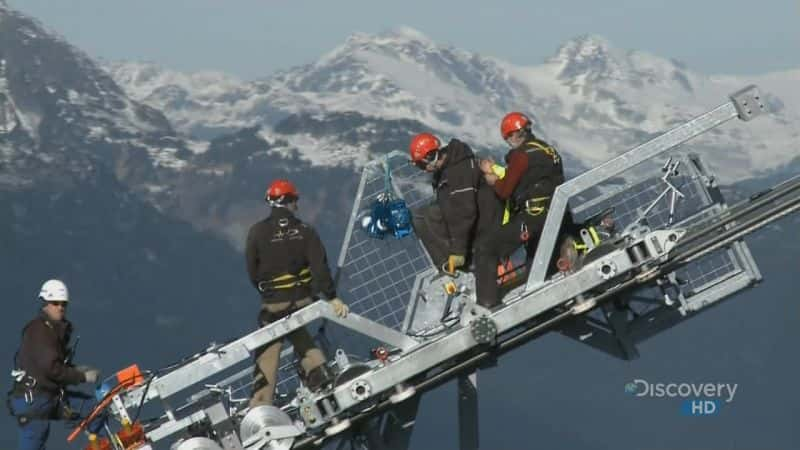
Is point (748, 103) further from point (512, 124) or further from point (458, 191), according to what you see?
point (458, 191)

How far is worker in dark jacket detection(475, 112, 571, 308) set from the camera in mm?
21281

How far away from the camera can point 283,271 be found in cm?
→ 2161

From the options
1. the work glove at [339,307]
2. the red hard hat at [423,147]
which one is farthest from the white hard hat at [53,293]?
the red hard hat at [423,147]

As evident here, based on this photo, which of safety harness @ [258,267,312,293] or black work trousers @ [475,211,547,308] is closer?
black work trousers @ [475,211,547,308]

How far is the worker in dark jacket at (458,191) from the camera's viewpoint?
21.5 metres

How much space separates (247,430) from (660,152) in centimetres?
651

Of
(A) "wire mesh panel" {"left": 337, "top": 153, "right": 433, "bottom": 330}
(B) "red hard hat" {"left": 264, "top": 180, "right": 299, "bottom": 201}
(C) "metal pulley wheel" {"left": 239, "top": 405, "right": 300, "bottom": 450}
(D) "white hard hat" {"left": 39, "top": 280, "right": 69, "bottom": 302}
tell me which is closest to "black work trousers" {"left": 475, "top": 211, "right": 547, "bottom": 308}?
(A) "wire mesh panel" {"left": 337, "top": 153, "right": 433, "bottom": 330}

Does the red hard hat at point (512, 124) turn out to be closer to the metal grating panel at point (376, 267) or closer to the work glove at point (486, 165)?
the work glove at point (486, 165)

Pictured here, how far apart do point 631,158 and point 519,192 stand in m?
1.60

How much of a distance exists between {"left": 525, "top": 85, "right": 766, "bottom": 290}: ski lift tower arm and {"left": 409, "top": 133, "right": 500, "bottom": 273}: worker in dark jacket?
845 millimetres

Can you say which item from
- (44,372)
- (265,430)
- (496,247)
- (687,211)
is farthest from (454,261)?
(44,372)

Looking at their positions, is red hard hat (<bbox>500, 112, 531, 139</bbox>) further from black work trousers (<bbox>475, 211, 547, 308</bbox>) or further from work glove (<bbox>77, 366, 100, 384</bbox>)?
work glove (<bbox>77, 366, 100, 384</bbox>)

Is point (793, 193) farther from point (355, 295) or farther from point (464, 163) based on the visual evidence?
point (355, 295)

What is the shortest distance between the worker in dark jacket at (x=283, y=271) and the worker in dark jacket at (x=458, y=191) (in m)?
1.78
